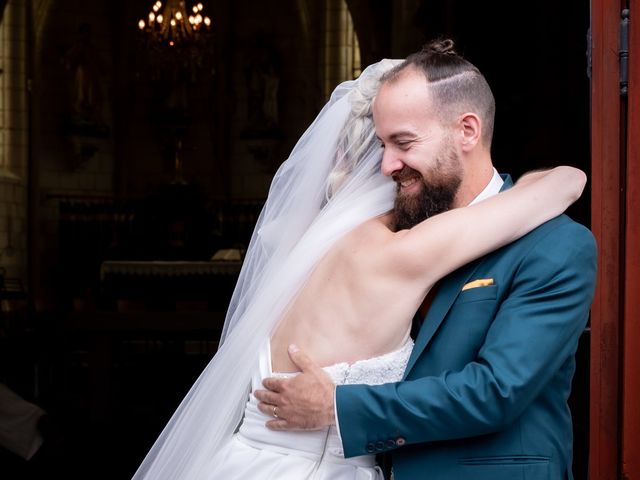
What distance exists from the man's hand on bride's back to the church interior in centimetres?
568

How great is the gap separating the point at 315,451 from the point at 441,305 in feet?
1.42

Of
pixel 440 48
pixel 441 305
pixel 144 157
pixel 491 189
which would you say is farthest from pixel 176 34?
pixel 441 305

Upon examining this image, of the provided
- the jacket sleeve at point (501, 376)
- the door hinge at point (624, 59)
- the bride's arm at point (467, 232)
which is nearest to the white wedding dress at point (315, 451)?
the jacket sleeve at point (501, 376)

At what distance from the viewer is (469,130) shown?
2268 millimetres

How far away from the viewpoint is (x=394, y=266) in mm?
2086

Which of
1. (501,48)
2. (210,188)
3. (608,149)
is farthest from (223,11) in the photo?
(608,149)

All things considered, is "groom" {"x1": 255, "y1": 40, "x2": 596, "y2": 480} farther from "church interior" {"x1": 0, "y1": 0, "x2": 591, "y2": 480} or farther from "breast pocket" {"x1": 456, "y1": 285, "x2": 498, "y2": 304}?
"church interior" {"x1": 0, "y1": 0, "x2": 591, "y2": 480}

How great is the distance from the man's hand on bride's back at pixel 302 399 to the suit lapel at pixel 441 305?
190mm

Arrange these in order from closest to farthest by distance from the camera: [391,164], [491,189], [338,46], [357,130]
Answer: [391,164] → [491,189] → [357,130] → [338,46]

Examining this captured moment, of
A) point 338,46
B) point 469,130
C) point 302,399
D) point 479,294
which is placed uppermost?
point 338,46

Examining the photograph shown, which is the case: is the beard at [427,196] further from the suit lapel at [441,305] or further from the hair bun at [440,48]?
the hair bun at [440,48]

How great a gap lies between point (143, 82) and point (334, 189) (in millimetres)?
13718

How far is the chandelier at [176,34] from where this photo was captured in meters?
11.8

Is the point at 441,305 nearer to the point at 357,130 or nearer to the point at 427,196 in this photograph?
the point at 427,196
